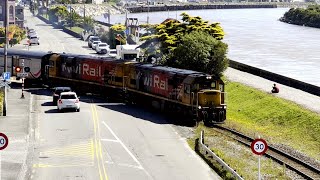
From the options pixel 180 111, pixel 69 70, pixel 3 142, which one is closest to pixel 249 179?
pixel 3 142

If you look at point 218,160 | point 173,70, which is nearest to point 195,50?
point 173,70

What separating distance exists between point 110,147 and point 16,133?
25.4 feet

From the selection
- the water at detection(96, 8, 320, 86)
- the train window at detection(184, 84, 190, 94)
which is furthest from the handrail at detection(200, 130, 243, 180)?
the water at detection(96, 8, 320, 86)

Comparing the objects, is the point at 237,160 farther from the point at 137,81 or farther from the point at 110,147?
the point at 137,81

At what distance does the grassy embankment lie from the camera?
38.5 meters

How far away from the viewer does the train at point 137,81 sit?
49969 mm

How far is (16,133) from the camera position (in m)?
45.4

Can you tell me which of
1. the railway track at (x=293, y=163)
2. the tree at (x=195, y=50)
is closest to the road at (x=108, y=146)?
the railway track at (x=293, y=163)

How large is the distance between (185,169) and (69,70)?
3458 cm

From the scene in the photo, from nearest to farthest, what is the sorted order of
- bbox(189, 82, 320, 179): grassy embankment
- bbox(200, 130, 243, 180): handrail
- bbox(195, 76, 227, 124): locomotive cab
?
bbox(200, 130, 243, 180): handrail < bbox(189, 82, 320, 179): grassy embankment < bbox(195, 76, 227, 124): locomotive cab

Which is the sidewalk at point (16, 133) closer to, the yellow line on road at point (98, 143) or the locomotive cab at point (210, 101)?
the yellow line on road at point (98, 143)

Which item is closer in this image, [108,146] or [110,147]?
[110,147]

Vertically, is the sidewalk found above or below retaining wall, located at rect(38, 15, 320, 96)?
below

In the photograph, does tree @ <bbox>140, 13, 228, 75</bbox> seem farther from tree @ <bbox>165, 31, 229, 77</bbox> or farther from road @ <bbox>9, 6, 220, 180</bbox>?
road @ <bbox>9, 6, 220, 180</bbox>
